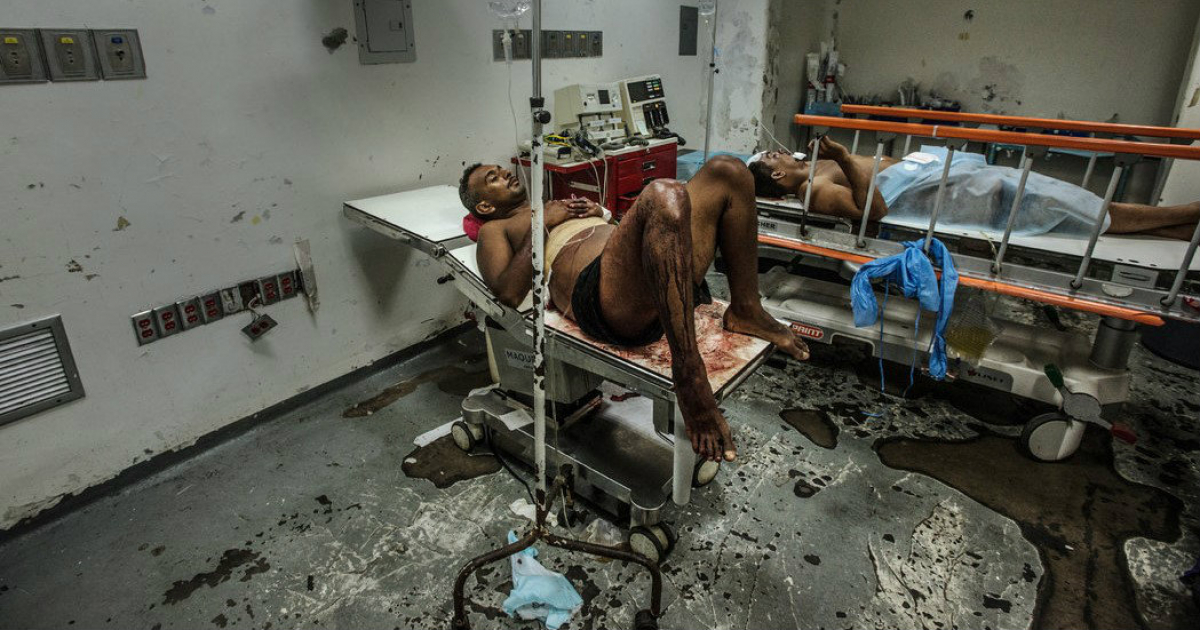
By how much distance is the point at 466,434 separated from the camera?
2420 millimetres

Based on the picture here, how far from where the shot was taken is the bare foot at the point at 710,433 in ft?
5.25

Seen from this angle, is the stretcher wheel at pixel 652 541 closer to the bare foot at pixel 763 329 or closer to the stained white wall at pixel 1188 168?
the bare foot at pixel 763 329

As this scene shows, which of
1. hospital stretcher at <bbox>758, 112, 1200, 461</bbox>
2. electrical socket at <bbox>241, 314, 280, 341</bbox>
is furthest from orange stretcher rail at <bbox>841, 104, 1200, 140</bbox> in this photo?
electrical socket at <bbox>241, 314, 280, 341</bbox>

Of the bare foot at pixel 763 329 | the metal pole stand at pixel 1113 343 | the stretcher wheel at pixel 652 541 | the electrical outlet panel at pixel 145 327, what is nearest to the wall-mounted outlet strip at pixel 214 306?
the electrical outlet panel at pixel 145 327

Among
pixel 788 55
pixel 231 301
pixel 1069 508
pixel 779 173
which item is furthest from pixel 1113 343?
pixel 788 55

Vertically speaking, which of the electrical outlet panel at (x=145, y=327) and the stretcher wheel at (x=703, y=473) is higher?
the electrical outlet panel at (x=145, y=327)

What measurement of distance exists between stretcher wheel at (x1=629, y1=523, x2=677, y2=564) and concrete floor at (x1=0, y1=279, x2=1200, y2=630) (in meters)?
0.07

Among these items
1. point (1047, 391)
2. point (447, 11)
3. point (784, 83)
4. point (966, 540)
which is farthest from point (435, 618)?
point (784, 83)

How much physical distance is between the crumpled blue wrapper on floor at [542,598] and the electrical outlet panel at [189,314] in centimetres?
155

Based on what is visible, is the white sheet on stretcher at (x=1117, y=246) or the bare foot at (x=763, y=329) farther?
the white sheet on stretcher at (x=1117, y=246)

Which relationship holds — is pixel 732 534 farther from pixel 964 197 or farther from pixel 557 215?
pixel 964 197

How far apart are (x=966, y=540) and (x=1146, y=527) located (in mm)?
637

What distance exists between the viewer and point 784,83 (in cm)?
544

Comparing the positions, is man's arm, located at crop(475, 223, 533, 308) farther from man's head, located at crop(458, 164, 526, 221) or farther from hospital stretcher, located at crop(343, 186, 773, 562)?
man's head, located at crop(458, 164, 526, 221)
